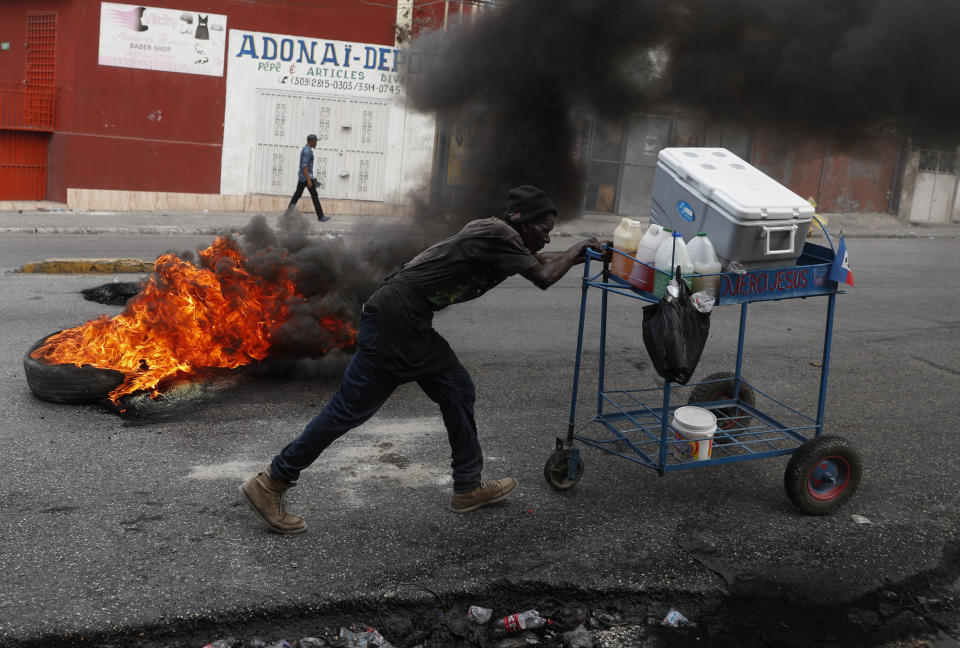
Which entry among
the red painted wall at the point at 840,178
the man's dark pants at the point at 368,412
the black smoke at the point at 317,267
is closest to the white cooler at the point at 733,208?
the man's dark pants at the point at 368,412

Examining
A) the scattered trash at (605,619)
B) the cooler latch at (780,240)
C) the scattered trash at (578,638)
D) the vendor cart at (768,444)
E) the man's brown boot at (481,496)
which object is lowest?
the scattered trash at (578,638)

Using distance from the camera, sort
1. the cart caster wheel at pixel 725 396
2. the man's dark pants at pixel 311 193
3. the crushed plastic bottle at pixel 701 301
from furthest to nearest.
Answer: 1. the man's dark pants at pixel 311 193
2. the cart caster wheel at pixel 725 396
3. the crushed plastic bottle at pixel 701 301

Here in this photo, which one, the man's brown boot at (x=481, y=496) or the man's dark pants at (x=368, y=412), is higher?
the man's dark pants at (x=368, y=412)

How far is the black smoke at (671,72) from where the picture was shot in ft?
18.4

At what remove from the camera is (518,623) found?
130 inches

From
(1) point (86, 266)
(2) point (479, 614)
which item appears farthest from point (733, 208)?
(1) point (86, 266)

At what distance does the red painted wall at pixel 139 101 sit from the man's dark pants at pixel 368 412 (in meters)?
15.1

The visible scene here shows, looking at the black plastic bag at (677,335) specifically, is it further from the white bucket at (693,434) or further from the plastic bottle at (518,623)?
the plastic bottle at (518,623)

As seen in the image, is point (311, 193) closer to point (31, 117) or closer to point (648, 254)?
point (31, 117)

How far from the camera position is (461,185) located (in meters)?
9.33

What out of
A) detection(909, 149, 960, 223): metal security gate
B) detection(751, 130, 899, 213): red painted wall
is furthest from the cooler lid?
detection(909, 149, 960, 223): metal security gate

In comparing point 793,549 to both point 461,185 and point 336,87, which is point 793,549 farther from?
point 336,87

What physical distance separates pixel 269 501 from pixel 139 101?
15.5 metres

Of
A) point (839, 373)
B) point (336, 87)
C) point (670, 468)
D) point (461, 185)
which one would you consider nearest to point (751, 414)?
point (670, 468)
